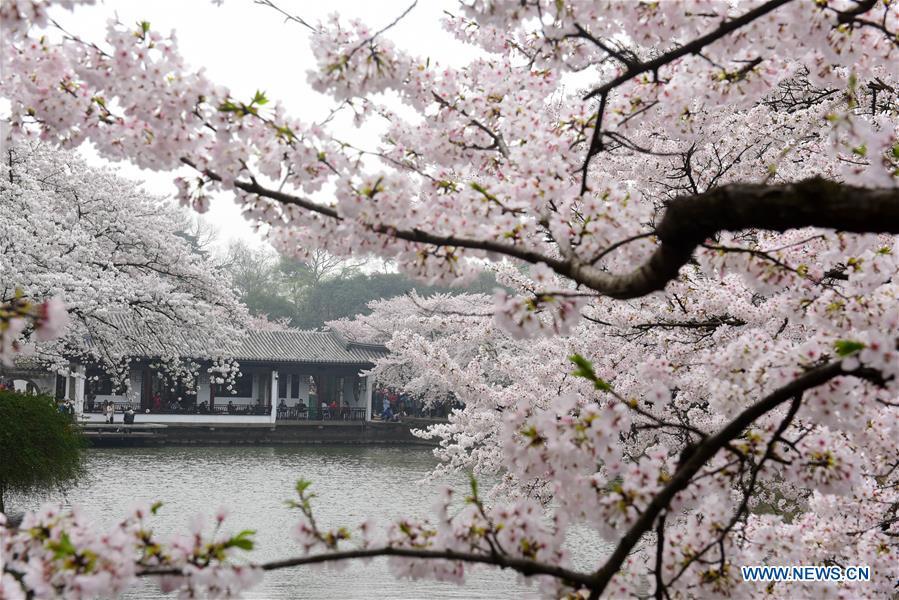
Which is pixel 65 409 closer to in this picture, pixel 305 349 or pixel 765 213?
pixel 305 349

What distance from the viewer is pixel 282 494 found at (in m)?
17.0

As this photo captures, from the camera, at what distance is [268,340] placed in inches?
1366

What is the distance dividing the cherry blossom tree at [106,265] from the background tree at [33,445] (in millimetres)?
3994

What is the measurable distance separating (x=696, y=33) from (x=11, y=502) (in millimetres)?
14055

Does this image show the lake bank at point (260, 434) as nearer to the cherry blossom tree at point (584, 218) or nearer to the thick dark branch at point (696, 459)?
the cherry blossom tree at point (584, 218)

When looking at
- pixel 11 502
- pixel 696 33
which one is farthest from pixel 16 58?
pixel 11 502

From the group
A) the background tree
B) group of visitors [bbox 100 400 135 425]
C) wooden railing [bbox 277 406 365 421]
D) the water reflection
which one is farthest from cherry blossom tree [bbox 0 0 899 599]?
wooden railing [bbox 277 406 365 421]

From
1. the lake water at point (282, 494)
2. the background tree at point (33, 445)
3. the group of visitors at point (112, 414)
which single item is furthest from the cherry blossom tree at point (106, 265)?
the group of visitors at point (112, 414)

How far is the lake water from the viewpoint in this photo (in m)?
9.96

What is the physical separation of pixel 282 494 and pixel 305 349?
18.4 metres

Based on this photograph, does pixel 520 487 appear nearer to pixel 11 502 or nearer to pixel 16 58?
pixel 16 58

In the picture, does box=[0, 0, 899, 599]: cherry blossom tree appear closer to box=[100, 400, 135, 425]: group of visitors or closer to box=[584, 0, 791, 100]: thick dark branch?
box=[584, 0, 791, 100]: thick dark branch

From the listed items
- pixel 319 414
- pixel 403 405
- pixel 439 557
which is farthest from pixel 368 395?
pixel 439 557

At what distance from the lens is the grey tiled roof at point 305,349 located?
33.0 meters
